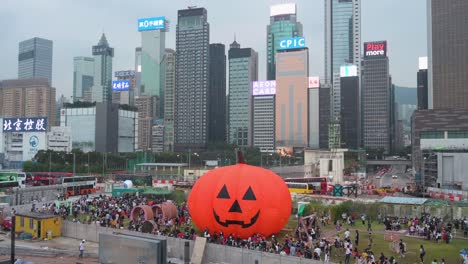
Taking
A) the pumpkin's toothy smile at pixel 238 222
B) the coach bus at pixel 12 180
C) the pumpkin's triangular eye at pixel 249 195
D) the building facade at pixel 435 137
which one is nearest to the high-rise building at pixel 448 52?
the building facade at pixel 435 137

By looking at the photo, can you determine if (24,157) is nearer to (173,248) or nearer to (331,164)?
(331,164)

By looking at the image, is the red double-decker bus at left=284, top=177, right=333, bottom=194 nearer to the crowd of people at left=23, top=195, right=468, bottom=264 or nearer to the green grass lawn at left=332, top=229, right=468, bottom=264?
the crowd of people at left=23, top=195, right=468, bottom=264

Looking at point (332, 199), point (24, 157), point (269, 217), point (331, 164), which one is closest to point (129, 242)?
point (269, 217)

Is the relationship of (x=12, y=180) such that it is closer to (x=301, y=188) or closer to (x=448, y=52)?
(x=301, y=188)

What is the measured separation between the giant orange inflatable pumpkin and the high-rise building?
6363 inches

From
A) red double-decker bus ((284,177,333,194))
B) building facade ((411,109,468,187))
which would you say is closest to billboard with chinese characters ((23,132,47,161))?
red double-decker bus ((284,177,333,194))

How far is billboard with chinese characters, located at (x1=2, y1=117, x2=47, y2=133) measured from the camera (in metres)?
134

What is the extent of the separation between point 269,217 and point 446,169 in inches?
2256

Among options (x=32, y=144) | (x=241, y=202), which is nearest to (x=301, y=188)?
(x=241, y=202)

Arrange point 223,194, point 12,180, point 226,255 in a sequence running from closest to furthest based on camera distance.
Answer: point 226,255 → point 223,194 → point 12,180

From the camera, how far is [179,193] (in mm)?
55344

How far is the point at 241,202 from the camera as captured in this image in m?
29.7

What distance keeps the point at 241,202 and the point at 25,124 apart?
12194 cm

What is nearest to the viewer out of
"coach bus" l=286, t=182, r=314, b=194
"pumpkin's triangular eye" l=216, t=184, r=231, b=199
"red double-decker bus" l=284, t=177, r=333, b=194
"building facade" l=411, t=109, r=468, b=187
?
"pumpkin's triangular eye" l=216, t=184, r=231, b=199
